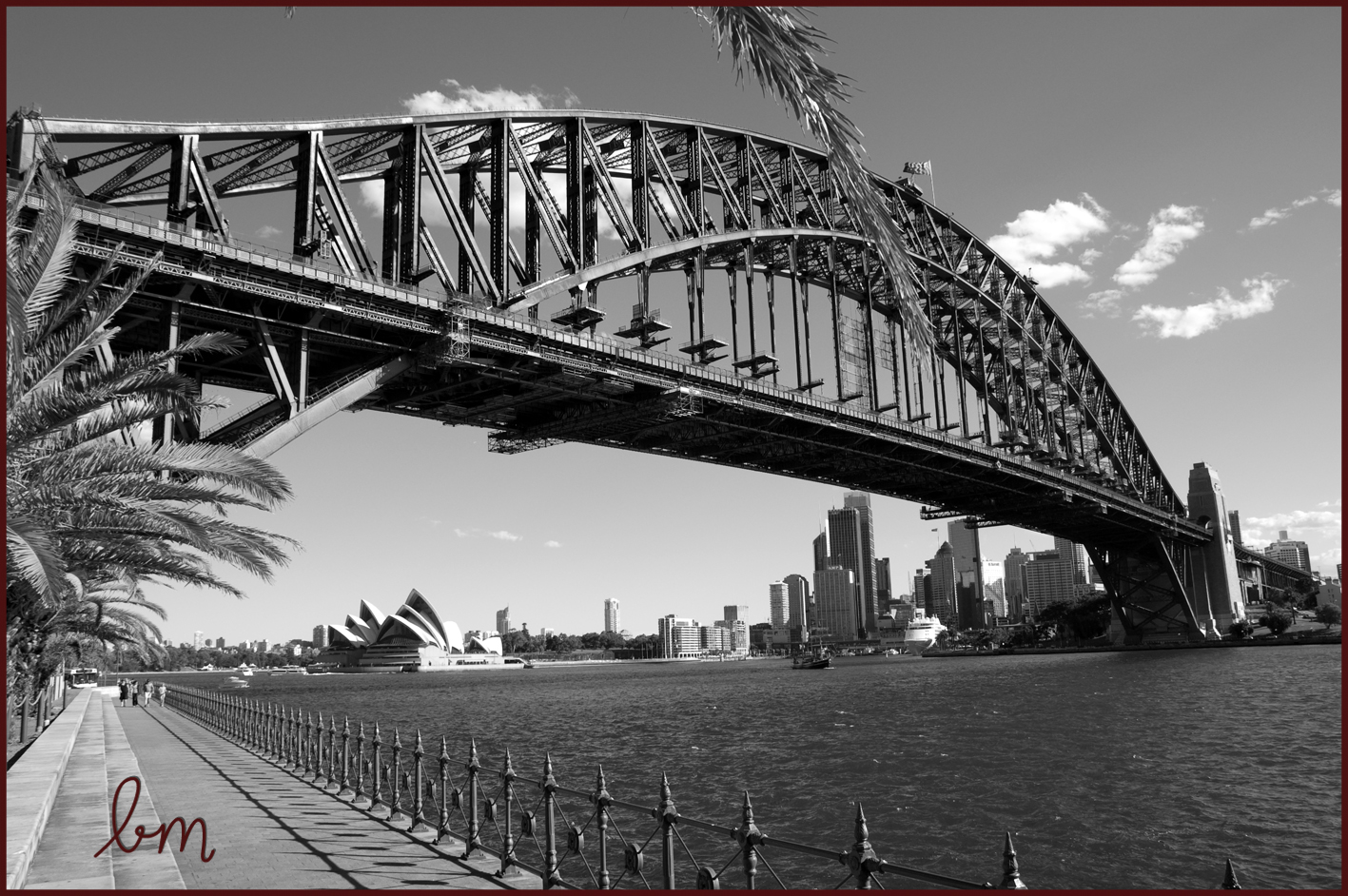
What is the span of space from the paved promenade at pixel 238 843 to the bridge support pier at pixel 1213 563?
345ft

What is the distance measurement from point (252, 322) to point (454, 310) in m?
6.16

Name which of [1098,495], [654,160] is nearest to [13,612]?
[654,160]

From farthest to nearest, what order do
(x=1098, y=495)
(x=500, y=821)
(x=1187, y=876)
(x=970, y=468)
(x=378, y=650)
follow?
(x=378, y=650) → (x=1098, y=495) → (x=970, y=468) → (x=500, y=821) → (x=1187, y=876)

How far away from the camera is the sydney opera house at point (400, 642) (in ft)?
530

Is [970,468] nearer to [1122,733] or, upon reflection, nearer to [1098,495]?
[1098,495]

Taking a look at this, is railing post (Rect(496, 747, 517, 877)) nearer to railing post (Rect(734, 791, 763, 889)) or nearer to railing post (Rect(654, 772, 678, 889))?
railing post (Rect(654, 772, 678, 889))

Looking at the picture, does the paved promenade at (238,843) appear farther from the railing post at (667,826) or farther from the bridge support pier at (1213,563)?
the bridge support pier at (1213,563)

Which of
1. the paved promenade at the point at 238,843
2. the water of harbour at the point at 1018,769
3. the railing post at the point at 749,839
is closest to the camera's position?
the railing post at the point at 749,839

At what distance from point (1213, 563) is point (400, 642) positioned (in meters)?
120

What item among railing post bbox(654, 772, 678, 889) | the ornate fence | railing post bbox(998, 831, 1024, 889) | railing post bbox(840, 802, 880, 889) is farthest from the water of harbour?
railing post bbox(998, 831, 1024, 889)

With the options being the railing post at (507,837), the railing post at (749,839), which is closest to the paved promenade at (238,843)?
the railing post at (507,837)

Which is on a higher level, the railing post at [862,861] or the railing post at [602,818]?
the railing post at [862,861]

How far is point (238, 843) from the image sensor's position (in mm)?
11492

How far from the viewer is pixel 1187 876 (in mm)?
14750
